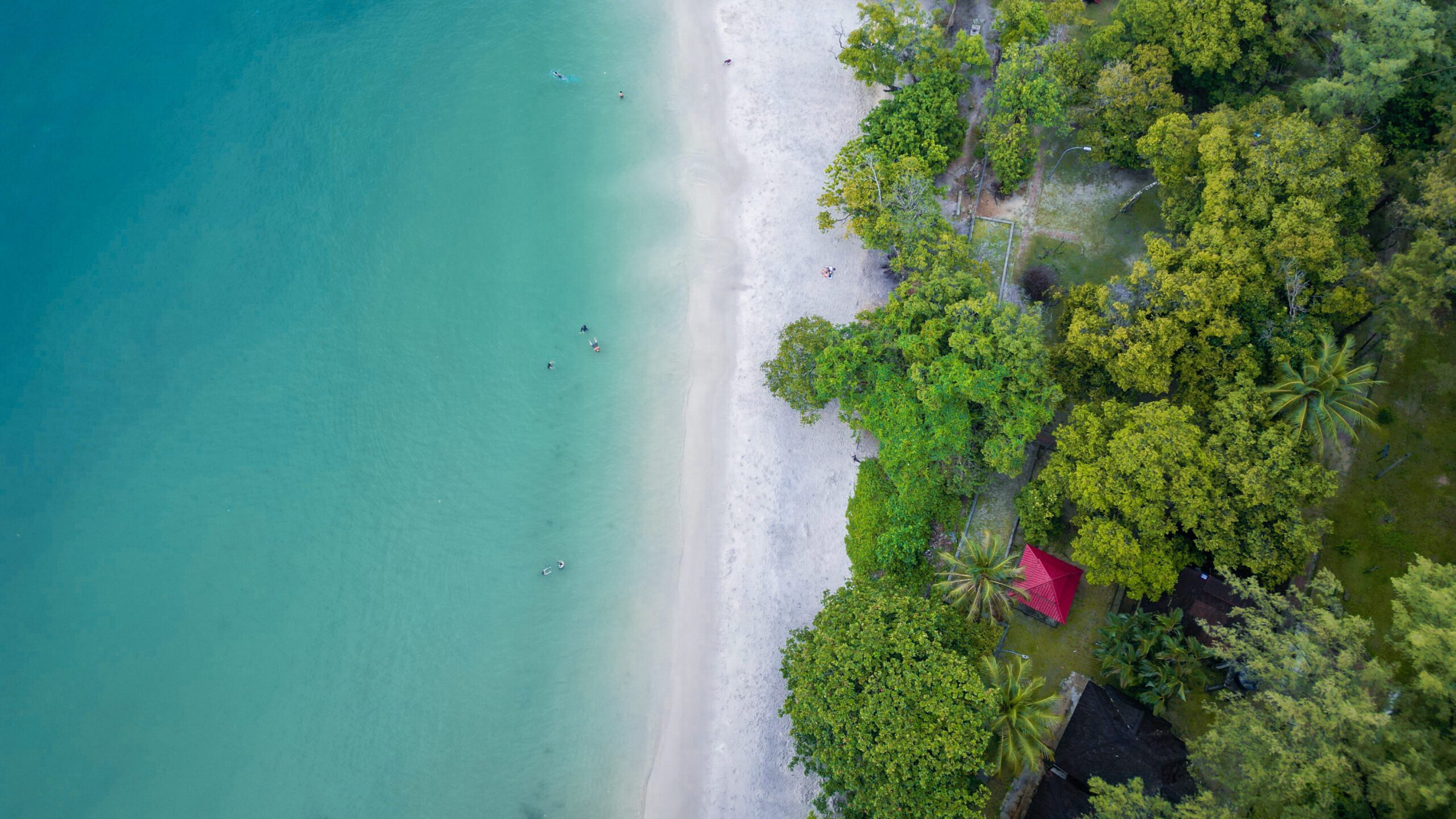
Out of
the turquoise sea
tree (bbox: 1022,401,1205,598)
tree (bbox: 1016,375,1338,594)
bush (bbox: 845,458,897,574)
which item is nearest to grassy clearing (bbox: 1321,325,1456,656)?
tree (bbox: 1016,375,1338,594)

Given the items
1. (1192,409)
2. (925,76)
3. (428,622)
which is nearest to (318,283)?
(428,622)

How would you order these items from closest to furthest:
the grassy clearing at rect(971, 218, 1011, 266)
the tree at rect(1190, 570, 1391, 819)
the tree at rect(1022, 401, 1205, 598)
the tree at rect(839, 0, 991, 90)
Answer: the tree at rect(1190, 570, 1391, 819) → the tree at rect(1022, 401, 1205, 598) → the tree at rect(839, 0, 991, 90) → the grassy clearing at rect(971, 218, 1011, 266)

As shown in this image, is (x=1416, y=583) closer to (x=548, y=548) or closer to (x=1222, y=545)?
(x=1222, y=545)

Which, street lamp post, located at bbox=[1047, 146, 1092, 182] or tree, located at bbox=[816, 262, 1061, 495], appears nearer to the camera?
tree, located at bbox=[816, 262, 1061, 495]

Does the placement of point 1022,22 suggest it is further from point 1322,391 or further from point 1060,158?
point 1322,391

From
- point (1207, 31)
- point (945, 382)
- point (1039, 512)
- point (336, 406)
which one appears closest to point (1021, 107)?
point (1207, 31)

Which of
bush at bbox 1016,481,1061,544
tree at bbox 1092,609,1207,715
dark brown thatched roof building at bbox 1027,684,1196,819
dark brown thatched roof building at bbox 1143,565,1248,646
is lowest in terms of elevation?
dark brown thatched roof building at bbox 1027,684,1196,819

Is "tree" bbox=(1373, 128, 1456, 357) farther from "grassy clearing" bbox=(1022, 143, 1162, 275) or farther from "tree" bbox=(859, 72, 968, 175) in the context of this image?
"tree" bbox=(859, 72, 968, 175)
